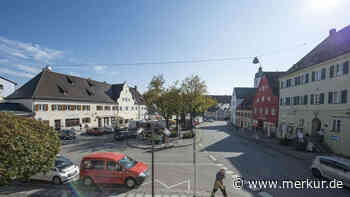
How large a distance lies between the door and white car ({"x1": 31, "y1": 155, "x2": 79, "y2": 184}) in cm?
293

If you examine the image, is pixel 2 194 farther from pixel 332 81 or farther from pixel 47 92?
pixel 332 81

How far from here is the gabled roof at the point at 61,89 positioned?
25297 millimetres

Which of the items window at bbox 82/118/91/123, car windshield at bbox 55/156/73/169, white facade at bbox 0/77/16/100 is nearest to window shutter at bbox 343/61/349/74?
car windshield at bbox 55/156/73/169

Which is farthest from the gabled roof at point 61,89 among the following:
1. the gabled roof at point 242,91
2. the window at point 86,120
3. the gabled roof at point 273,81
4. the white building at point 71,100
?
the gabled roof at point 242,91

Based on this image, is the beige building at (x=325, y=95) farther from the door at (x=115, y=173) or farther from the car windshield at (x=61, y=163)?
the car windshield at (x=61, y=163)

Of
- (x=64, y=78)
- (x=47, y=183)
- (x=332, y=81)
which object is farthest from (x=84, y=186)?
(x=64, y=78)

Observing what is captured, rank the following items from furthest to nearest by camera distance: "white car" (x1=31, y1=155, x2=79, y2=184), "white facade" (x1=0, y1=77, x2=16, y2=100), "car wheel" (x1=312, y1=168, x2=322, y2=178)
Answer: "white facade" (x1=0, y1=77, x2=16, y2=100) < "car wheel" (x1=312, y1=168, x2=322, y2=178) < "white car" (x1=31, y1=155, x2=79, y2=184)

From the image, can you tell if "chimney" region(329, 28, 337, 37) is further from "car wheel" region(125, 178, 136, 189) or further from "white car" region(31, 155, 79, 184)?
"white car" region(31, 155, 79, 184)

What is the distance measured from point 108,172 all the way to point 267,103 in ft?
95.3

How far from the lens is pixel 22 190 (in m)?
8.23

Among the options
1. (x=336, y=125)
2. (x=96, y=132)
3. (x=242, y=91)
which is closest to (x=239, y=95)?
(x=242, y=91)

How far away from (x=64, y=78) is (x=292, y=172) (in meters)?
39.8

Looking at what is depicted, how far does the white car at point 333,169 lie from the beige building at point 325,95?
7.75m

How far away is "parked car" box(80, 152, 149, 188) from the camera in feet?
27.6
